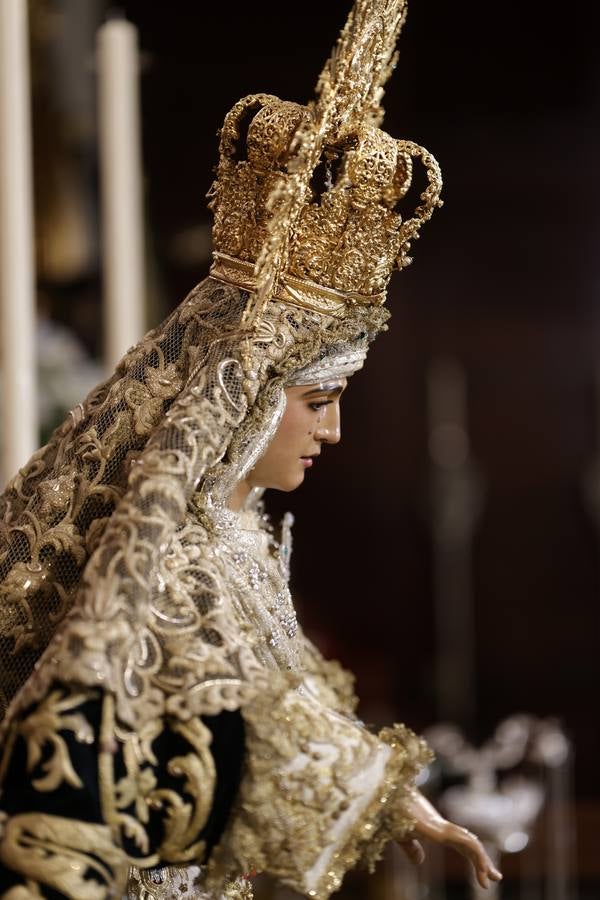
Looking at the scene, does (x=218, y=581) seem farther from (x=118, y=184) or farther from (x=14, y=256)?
A: (x=118, y=184)

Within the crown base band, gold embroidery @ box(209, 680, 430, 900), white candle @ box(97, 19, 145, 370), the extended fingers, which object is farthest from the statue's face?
white candle @ box(97, 19, 145, 370)

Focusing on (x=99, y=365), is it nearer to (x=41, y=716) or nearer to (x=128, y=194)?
(x=128, y=194)

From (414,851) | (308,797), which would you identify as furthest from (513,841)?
(308,797)

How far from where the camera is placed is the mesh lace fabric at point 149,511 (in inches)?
68.4

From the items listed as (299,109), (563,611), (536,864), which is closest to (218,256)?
(299,109)

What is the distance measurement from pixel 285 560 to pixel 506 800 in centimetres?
107

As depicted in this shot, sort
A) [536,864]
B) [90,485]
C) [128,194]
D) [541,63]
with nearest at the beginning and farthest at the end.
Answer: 1. [90,485]
2. [128,194]
3. [536,864]
4. [541,63]

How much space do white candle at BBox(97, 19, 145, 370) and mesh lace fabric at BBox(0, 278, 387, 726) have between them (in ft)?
2.50

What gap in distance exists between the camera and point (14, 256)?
249 cm

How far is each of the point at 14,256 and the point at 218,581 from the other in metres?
0.90

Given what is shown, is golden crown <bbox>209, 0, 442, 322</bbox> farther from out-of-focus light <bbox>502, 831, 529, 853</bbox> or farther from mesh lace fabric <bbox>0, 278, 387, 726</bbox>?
out-of-focus light <bbox>502, 831, 529, 853</bbox>

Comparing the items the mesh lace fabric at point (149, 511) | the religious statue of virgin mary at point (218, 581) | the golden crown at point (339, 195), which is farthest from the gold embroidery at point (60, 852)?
the golden crown at point (339, 195)

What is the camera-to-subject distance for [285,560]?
228cm

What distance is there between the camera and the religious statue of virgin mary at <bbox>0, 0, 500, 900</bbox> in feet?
5.65
